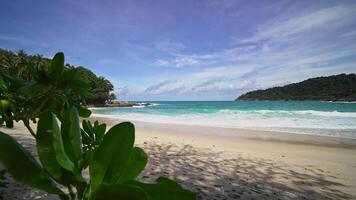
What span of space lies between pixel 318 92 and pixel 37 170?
76.3 metres

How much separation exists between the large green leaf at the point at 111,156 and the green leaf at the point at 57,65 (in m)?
0.35

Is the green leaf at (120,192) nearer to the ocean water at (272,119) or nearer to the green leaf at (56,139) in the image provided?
the green leaf at (56,139)

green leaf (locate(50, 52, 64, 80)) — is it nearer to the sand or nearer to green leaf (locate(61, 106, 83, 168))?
green leaf (locate(61, 106, 83, 168))

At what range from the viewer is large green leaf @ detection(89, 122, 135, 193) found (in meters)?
0.35

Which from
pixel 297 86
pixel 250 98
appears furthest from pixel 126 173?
pixel 250 98

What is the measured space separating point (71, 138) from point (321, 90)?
2992 inches

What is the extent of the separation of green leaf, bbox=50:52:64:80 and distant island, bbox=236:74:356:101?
65144 mm

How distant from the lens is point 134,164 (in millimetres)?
392

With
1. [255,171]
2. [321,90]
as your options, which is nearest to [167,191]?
[255,171]

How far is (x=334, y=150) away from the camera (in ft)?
21.8

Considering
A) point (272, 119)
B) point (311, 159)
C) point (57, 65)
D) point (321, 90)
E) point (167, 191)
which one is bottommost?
point (311, 159)

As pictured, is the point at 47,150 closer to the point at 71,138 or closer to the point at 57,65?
the point at 71,138

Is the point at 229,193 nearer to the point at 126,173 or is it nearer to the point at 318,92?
the point at 126,173

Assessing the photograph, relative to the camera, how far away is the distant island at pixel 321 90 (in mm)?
58438
